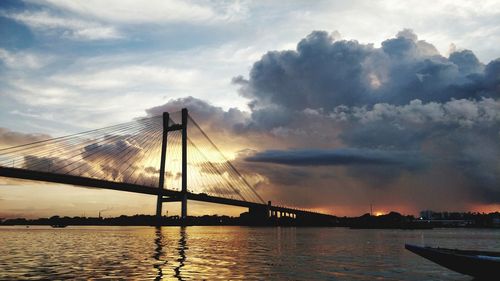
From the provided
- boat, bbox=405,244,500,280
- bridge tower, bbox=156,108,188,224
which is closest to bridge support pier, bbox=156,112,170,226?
bridge tower, bbox=156,108,188,224

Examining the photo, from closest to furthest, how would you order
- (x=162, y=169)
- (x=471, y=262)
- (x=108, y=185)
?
(x=471, y=262), (x=108, y=185), (x=162, y=169)

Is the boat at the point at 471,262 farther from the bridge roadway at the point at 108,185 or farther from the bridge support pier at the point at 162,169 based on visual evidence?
the bridge support pier at the point at 162,169

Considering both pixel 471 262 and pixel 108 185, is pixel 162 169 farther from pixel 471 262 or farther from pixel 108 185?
pixel 471 262

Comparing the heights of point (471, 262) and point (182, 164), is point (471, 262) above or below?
below

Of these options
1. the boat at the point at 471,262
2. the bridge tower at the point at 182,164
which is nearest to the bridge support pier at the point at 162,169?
the bridge tower at the point at 182,164

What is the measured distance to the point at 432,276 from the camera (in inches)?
922

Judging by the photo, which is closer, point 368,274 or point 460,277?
point 460,277

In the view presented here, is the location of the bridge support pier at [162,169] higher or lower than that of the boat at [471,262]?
higher

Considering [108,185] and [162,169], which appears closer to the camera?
[108,185]

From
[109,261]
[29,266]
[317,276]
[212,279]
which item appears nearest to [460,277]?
[317,276]

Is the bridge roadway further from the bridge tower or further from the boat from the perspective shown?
the boat

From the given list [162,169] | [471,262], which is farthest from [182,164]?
[471,262]

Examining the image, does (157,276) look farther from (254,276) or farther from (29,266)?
(29,266)

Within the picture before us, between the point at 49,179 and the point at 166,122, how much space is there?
142 ft
